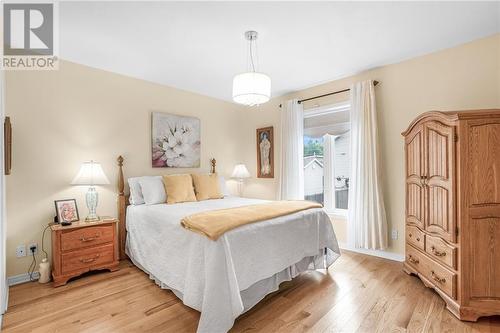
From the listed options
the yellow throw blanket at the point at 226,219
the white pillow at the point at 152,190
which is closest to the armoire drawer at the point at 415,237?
the yellow throw blanket at the point at 226,219

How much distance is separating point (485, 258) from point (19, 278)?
429 cm

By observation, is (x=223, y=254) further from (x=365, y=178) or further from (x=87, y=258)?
(x=365, y=178)

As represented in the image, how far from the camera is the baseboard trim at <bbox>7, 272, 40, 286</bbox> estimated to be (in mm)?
2482

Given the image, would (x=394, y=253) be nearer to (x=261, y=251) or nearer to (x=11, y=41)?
(x=261, y=251)

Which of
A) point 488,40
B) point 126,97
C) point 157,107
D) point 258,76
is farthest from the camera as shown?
point 157,107

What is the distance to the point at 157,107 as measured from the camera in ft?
12.1

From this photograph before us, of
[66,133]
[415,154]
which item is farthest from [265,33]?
[66,133]

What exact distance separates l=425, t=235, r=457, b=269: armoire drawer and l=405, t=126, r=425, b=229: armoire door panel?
7.3 inches

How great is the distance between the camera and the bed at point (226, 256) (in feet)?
5.51

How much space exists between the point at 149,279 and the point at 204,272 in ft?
3.97

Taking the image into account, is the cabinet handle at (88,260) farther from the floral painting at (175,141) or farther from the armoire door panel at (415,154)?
the armoire door panel at (415,154)

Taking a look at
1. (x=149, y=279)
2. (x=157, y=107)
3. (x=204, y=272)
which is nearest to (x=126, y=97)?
(x=157, y=107)

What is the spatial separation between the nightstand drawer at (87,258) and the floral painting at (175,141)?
4.31ft

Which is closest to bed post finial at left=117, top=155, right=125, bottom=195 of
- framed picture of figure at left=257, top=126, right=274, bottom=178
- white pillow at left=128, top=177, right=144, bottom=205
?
white pillow at left=128, top=177, right=144, bottom=205
